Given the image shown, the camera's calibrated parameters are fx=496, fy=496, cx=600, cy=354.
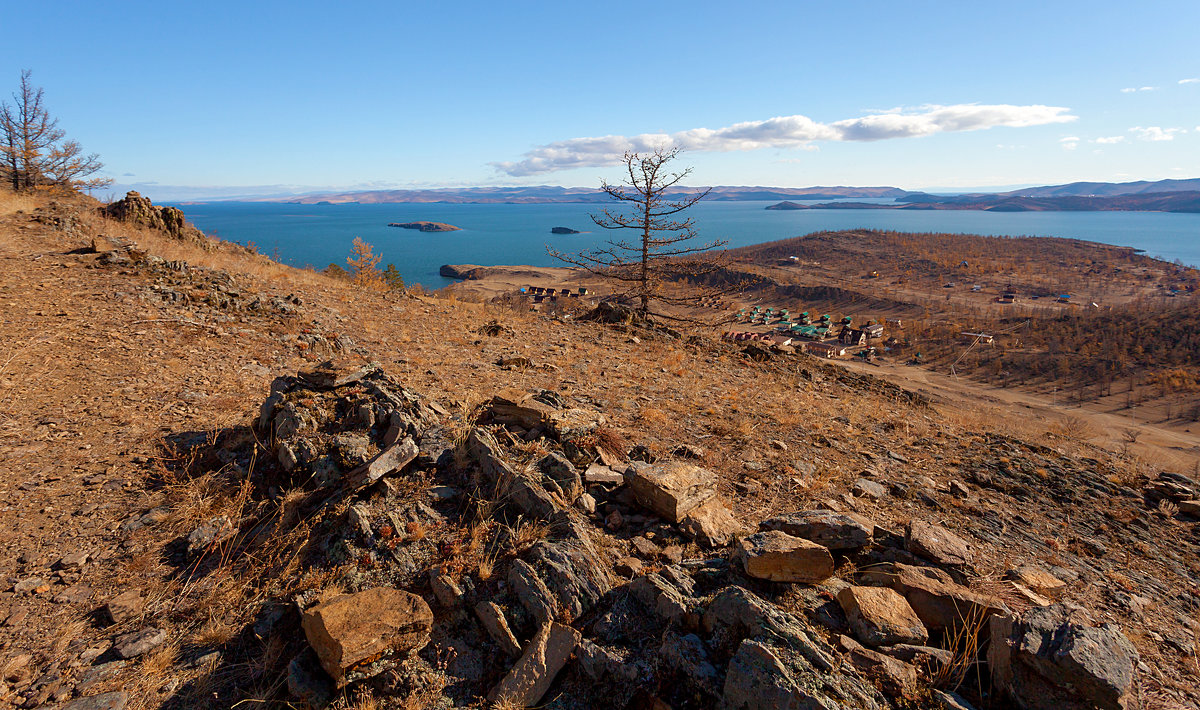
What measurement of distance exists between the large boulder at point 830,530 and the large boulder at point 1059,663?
Result: 1154 millimetres

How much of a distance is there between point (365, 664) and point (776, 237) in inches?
7821

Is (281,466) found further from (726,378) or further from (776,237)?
(776,237)

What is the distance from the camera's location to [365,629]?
307 cm

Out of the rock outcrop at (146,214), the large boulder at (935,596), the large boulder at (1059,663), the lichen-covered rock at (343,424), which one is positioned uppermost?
the rock outcrop at (146,214)

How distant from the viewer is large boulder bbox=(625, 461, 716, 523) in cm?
451

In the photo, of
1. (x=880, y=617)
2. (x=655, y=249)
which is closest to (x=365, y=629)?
(x=880, y=617)

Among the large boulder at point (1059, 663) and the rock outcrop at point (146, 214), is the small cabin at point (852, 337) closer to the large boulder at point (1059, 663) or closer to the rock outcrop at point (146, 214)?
the rock outcrop at point (146, 214)

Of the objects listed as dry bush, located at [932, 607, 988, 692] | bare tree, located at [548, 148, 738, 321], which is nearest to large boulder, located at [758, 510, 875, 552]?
dry bush, located at [932, 607, 988, 692]

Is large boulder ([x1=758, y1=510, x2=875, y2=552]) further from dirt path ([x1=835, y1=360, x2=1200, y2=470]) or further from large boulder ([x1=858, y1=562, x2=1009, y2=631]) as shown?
dirt path ([x1=835, y1=360, x2=1200, y2=470])

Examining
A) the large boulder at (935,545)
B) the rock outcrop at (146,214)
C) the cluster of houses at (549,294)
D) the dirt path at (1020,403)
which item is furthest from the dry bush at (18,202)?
the dirt path at (1020,403)

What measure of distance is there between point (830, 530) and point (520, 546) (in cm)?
254

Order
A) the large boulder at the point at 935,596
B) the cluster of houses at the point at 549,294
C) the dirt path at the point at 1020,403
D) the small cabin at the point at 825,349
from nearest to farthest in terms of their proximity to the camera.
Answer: the large boulder at the point at 935,596 < the dirt path at the point at 1020,403 < the cluster of houses at the point at 549,294 < the small cabin at the point at 825,349

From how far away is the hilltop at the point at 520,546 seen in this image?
2895mm

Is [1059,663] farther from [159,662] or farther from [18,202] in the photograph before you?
[18,202]
